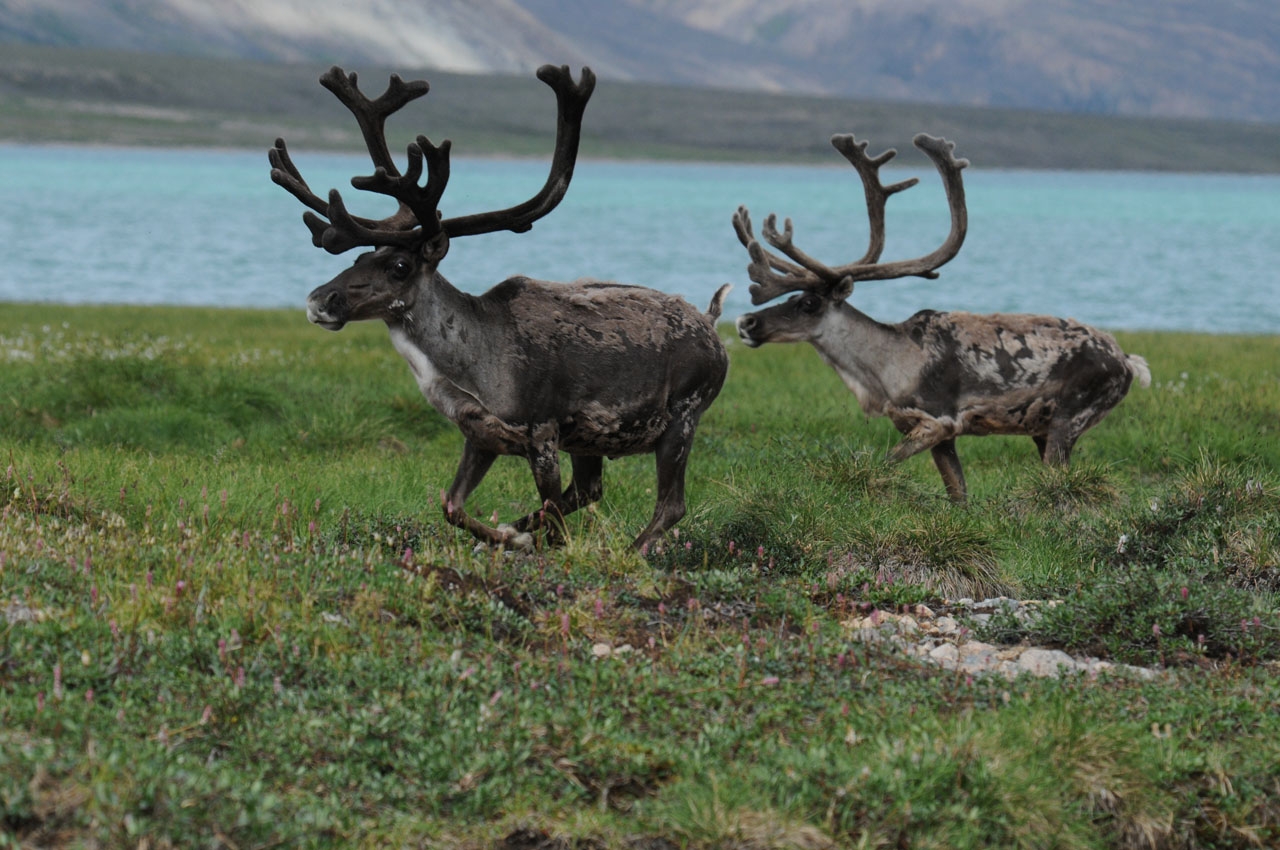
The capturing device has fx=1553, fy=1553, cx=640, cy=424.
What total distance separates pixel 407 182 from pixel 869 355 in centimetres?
445

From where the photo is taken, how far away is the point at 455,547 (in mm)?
8805

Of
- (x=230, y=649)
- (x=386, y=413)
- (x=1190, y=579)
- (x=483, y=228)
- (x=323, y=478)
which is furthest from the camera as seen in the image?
(x=386, y=413)

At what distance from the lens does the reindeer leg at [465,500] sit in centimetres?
912

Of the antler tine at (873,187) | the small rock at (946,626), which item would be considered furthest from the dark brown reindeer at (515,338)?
the antler tine at (873,187)

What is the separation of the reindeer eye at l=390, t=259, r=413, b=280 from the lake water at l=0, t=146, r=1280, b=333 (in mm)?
19956

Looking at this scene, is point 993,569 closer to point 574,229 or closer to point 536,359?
point 536,359

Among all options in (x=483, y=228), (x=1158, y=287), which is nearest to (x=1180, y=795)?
(x=483, y=228)

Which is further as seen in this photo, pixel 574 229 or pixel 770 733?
pixel 574 229

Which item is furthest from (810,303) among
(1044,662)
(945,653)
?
(1044,662)

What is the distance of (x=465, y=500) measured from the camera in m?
9.22

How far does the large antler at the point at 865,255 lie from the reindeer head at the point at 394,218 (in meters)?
3.00

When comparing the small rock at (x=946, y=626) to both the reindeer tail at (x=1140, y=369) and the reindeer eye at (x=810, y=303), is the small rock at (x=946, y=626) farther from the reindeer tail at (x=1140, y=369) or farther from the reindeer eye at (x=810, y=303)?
the reindeer tail at (x=1140, y=369)

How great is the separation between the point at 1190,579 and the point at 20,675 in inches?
227

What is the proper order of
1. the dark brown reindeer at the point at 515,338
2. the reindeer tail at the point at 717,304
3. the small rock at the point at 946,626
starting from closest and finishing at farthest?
the small rock at the point at 946,626, the dark brown reindeer at the point at 515,338, the reindeer tail at the point at 717,304
